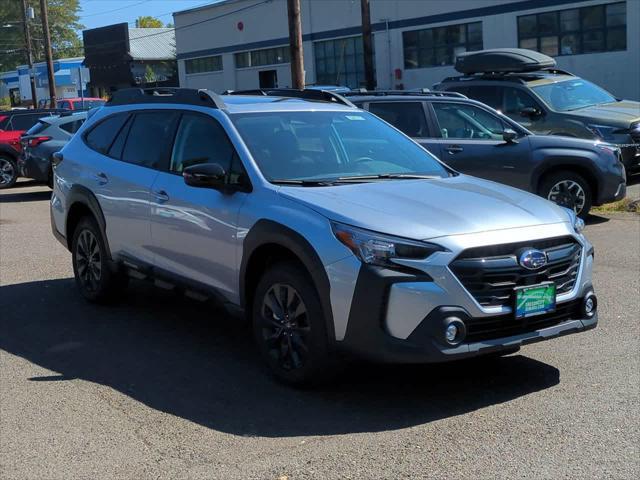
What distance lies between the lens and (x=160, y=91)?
293 inches

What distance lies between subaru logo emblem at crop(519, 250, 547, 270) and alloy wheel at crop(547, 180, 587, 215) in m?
6.64

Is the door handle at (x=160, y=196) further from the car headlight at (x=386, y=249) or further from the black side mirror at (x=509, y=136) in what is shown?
the black side mirror at (x=509, y=136)

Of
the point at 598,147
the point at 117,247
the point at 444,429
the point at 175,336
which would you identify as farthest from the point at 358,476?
the point at 598,147

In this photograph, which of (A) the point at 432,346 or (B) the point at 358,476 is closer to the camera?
(B) the point at 358,476

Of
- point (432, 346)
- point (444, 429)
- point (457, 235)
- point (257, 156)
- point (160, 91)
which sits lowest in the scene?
point (444, 429)

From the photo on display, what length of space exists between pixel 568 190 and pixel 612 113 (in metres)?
3.78

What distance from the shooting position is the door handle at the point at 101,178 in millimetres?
7340

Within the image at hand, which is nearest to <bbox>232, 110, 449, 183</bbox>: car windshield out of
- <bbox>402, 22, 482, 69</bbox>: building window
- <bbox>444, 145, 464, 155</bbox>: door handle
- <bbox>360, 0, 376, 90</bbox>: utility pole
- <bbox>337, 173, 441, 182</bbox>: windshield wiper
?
<bbox>337, 173, 441, 182</bbox>: windshield wiper

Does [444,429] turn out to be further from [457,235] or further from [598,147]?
[598,147]

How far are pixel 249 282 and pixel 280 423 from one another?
112 centimetres

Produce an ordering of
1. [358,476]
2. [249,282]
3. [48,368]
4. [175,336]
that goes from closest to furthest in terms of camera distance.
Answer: [358,476] → [249,282] → [48,368] → [175,336]

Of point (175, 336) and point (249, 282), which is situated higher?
point (249, 282)

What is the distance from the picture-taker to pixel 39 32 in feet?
333

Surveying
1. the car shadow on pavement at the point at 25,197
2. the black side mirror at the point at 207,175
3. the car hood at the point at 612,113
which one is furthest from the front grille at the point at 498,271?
the car shadow on pavement at the point at 25,197
